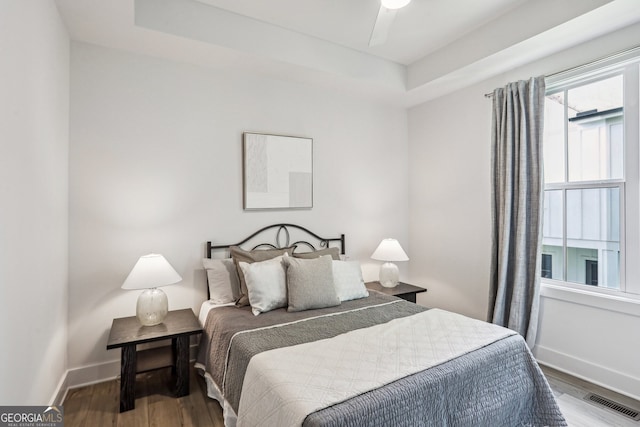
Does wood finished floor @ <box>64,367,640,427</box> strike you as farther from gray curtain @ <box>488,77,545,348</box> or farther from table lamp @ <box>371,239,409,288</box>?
table lamp @ <box>371,239,409,288</box>

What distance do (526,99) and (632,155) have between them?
2.87ft

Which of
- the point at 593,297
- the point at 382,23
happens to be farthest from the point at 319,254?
the point at 593,297

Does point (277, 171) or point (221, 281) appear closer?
point (221, 281)

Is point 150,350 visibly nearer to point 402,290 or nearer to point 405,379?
point 405,379

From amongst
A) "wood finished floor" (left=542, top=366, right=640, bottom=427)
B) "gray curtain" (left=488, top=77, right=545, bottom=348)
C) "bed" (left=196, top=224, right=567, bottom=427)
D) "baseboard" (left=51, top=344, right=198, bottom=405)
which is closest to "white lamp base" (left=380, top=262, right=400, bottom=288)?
"bed" (left=196, top=224, right=567, bottom=427)

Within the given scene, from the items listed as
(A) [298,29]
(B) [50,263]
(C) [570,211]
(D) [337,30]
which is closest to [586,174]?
(C) [570,211]

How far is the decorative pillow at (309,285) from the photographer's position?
8.29ft

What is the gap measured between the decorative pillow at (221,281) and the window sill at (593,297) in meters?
2.65

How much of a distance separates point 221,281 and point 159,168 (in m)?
1.07

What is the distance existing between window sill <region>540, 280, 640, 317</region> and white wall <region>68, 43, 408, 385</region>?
6.66 feet

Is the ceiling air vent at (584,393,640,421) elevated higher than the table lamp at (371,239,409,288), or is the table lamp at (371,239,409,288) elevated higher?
the table lamp at (371,239,409,288)

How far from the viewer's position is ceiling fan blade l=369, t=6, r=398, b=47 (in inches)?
75.9

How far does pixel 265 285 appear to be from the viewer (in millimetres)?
2547

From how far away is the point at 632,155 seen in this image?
2.43 metres
